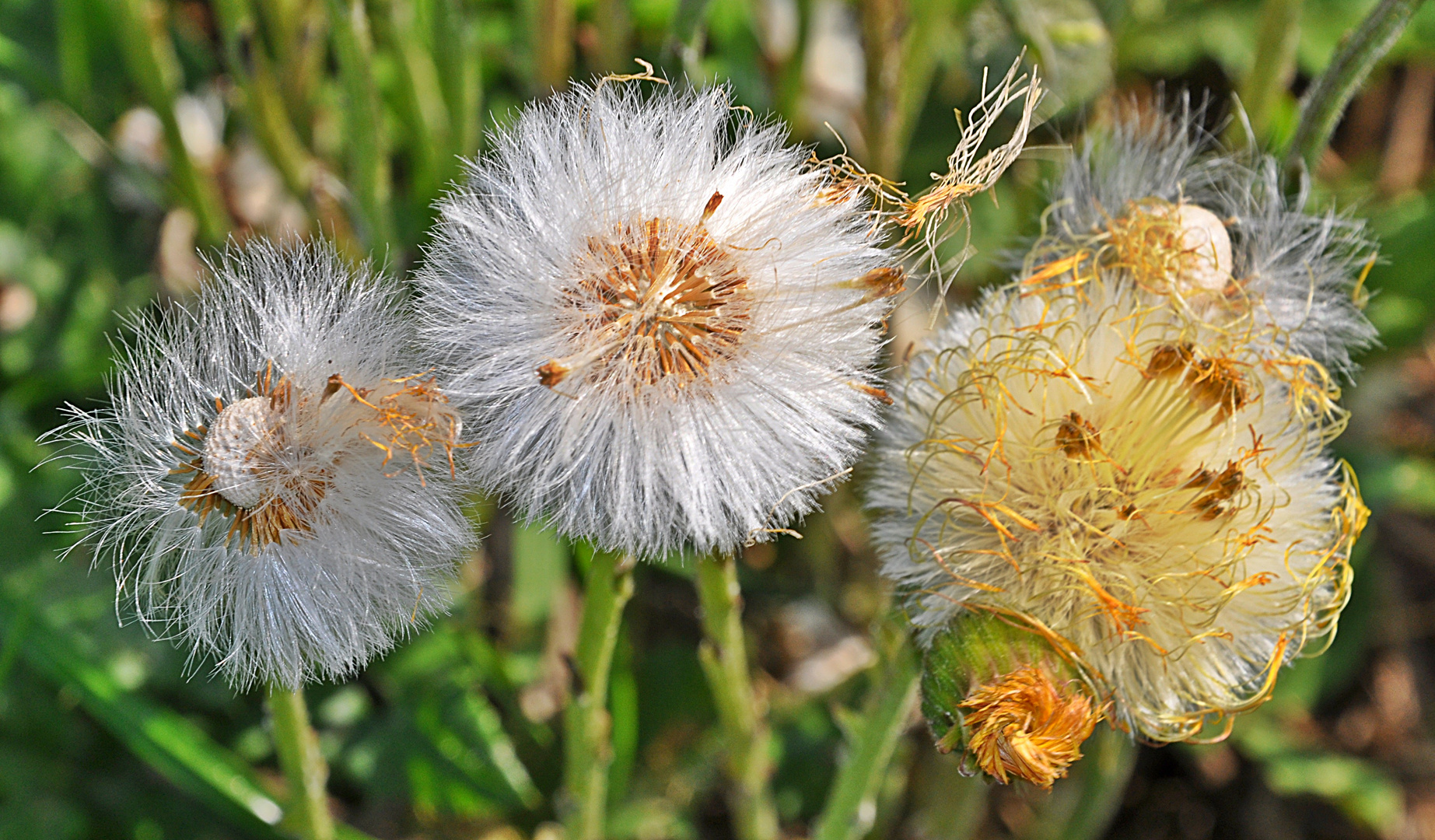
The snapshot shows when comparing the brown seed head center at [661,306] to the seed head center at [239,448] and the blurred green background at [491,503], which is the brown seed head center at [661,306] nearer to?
the seed head center at [239,448]

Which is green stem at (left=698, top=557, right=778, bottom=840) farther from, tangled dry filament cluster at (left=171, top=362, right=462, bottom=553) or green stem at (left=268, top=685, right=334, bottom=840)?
green stem at (left=268, top=685, right=334, bottom=840)

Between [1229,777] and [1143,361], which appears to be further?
[1229,777]

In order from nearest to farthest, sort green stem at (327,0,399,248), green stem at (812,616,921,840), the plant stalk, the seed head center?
1. the seed head center
2. green stem at (812,616,921,840)
3. green stem at (327,0,399,248)
4. the plant stalk

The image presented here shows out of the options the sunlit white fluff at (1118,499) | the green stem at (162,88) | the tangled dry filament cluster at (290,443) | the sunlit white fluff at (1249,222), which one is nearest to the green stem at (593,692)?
the tangled dry filament cluster at (290,443)

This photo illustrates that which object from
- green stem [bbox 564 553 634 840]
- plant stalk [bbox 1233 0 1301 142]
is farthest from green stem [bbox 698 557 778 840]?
plant stalk [bbox 1233 0 1301 142]

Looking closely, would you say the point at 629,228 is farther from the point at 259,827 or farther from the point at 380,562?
the point at 259,827

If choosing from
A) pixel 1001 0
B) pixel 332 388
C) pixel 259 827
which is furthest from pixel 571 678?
pixel 1001 0
